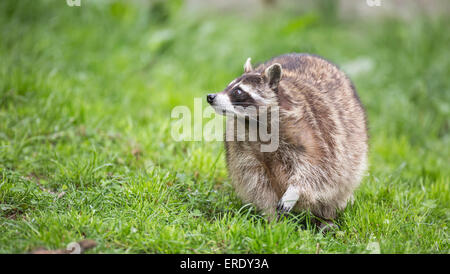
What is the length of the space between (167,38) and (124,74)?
1199 millimetres

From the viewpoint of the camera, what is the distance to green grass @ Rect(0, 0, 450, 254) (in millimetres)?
3416

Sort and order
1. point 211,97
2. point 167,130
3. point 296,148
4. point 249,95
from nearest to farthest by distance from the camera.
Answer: point 211,97 → point 249,95 → point 296,148 → point 167,130

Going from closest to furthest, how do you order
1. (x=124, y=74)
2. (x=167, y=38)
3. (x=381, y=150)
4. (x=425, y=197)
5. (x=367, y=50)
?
(x=425, y=197)
(x=381, y=150)
(x=124, y=74)
(x=167, y=38)
(x=367, y=50)

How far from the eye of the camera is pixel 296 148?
12.2ft

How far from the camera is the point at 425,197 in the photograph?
15.0 feet

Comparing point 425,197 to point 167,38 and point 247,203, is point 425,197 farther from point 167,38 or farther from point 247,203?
point 167,38

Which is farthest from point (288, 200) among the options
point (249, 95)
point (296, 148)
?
point (249, 95)

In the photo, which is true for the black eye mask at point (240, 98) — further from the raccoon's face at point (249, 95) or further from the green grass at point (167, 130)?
the green grass at point (167, 130)

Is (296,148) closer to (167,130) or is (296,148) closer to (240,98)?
(240,98)

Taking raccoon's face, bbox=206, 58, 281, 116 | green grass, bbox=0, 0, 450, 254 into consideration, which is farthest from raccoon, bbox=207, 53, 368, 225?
green grass, bbox=0, 0, 450, 254

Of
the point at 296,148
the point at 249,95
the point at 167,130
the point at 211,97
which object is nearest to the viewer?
the point at 211,97

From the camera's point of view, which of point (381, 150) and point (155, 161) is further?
point (381, 150)

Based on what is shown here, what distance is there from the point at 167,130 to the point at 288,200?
2.17m
